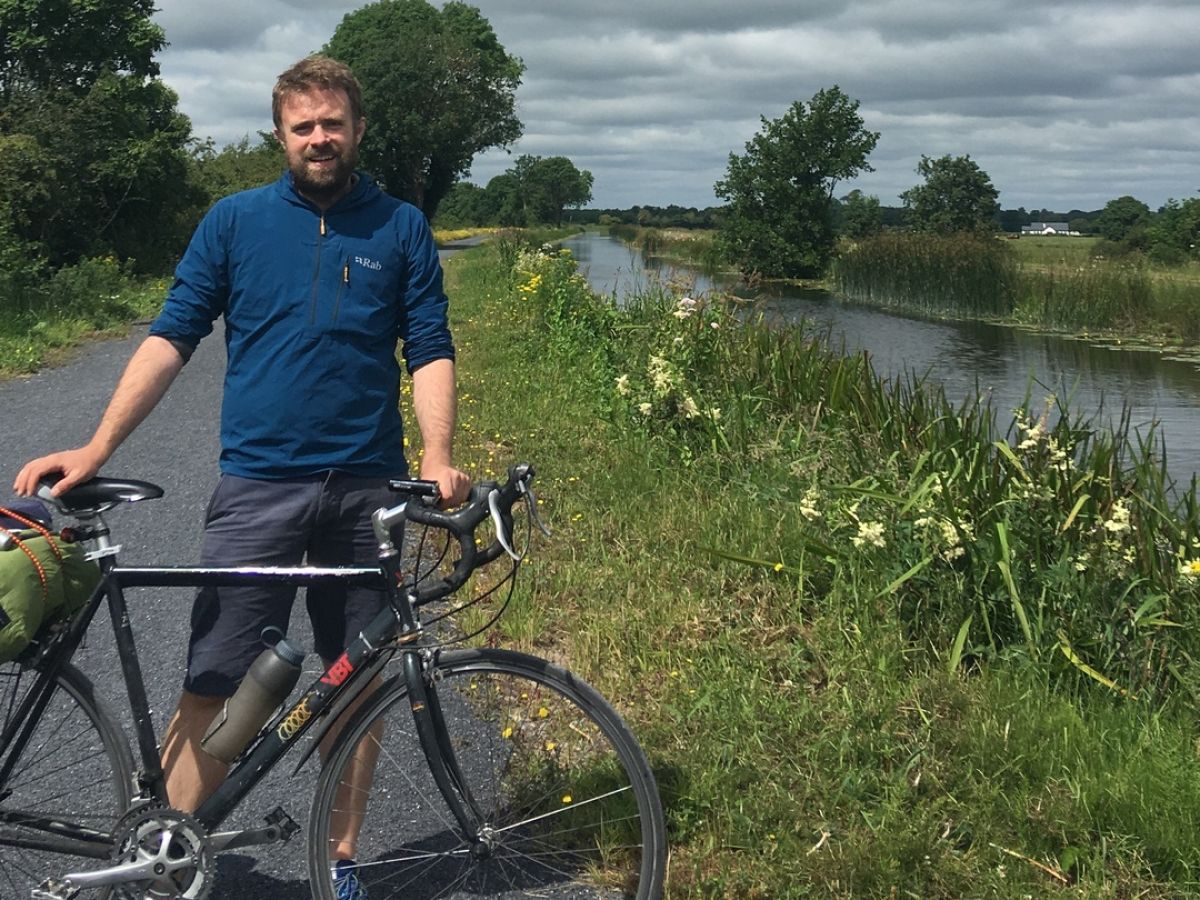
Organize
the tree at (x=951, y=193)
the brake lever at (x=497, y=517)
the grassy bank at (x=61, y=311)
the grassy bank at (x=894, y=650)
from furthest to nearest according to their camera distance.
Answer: the tree at (x=951, y=193) < the grassy bank at (x=61, y=311) < the grassy bank at (x=894, y=650) < the brake lever at (x=497, y=517)

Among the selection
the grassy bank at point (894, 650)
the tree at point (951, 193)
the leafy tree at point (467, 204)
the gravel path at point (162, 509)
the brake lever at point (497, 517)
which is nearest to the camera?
the brake lever at point (497, 517)

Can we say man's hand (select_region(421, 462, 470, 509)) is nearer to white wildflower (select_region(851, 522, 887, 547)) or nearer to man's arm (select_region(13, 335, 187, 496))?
man's arm (select_region(13, 335, 187, 496))

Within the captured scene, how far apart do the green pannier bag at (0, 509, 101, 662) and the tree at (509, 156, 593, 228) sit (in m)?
160

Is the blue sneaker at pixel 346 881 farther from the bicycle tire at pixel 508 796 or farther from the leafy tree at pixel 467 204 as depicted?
the leafy tree at pixel 467 204

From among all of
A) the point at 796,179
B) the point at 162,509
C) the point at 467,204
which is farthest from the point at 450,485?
the point at 467,204

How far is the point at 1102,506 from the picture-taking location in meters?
5.01

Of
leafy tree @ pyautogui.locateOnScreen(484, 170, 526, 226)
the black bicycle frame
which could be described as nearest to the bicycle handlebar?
the black bicycle frame

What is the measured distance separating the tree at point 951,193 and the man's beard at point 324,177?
75.5 m

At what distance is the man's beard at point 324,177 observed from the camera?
290 cm

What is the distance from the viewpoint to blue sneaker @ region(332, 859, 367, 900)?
290cm

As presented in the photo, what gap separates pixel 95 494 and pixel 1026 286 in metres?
27.5

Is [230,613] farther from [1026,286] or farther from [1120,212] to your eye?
[1120,212]

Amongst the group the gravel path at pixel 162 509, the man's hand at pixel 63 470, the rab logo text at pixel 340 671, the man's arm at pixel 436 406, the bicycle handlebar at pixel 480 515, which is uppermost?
the man's arm at pixel 436 406

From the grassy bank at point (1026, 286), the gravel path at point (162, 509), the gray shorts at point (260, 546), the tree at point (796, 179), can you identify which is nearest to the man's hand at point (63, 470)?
the gray shorts at point (260, 546)
